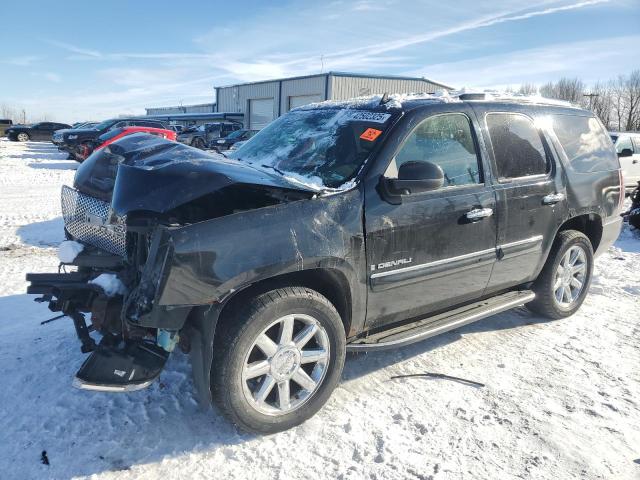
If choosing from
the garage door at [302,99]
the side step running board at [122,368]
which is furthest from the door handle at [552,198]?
the garage door at [302,99]

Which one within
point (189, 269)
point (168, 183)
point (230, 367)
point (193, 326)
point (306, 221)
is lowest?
point (230, 367)

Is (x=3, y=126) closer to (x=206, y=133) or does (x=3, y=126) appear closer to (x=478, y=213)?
(x=206, y=133)

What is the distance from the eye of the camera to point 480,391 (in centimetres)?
331

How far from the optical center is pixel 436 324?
11.3ft

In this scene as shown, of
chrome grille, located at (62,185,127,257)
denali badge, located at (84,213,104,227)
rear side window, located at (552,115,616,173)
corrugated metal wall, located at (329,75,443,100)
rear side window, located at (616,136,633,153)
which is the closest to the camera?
chrome grille, located at (62,185,127,257)

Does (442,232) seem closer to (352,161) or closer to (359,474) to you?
(352,161)

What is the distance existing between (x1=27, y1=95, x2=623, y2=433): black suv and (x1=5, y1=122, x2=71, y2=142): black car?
36348mm

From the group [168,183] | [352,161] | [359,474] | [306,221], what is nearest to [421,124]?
[352,161]

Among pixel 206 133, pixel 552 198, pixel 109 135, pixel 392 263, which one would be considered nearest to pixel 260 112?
pixel 206 133

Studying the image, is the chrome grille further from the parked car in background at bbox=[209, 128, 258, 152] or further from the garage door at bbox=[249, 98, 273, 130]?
the garage door at bbox=[249, 98, 273, 130]

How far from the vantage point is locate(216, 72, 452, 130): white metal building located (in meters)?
33.0

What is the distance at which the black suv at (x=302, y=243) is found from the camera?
8.21 feet

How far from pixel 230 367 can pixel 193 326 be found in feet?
1.03

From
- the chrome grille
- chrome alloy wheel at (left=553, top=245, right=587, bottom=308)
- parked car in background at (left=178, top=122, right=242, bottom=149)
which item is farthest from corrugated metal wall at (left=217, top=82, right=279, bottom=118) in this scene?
the chrome grille
